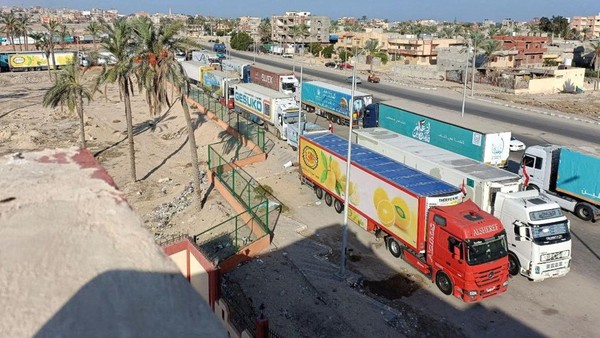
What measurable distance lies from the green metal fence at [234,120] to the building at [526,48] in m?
65.3

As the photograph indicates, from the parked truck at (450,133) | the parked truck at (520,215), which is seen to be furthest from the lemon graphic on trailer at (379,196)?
the parked truck at (450,133)

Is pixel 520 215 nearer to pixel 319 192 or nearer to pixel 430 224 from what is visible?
pixel 430 224

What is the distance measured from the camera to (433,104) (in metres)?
61.7

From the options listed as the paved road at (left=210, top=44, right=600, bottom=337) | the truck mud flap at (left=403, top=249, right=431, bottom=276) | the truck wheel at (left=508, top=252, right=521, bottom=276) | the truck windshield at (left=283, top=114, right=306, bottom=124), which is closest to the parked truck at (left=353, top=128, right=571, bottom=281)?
the truck wheel at (left=508, top=252, right=521, bottom=276)

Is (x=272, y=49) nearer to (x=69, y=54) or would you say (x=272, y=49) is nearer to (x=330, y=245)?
(x=69, y=54)

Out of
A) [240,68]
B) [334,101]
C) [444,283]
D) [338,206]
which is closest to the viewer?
[444,283]

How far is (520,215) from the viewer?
2022cm

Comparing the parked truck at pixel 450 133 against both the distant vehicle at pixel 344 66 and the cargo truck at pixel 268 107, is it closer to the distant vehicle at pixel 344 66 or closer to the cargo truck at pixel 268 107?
the cargo truck at pixel 268 107

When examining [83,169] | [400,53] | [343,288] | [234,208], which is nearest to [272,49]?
[400,53]

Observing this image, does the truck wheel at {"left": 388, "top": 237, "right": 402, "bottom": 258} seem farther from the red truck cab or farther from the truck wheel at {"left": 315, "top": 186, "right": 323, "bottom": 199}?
the truck wheel at {"left": 315, "top": 186, "right": 323, "bottom": 199}

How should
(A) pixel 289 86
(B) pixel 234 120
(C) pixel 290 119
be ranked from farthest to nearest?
(A) pixel 289 86 → (B) pixel 234 120 → (C) pixel 290 119

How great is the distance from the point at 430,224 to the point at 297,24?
13953cm

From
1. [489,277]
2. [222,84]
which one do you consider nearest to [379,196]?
[489,277]

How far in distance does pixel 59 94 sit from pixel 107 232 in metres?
36.9
